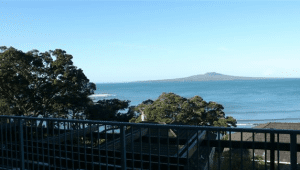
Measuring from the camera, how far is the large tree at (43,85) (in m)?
23.0

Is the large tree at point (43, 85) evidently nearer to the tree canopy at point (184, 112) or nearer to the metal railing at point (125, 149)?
the tree canopy at point (184, 112)

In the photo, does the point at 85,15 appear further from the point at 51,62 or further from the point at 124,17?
the point at 51,62

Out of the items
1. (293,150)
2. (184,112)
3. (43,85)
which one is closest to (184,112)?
(184,112)

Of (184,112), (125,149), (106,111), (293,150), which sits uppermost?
(293,150)

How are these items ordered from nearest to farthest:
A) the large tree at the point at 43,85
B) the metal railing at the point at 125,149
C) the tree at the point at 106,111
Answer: the metal railing at the point at 125,149 → the large tree at the point at 43,85 → the tree at the point at 106,111

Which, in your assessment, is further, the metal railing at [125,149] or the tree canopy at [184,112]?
the tree canopy at [184,112]

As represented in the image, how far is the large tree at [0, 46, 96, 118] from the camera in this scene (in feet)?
75.6

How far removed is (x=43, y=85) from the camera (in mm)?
24203

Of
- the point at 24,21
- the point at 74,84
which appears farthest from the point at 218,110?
the point at 24,21

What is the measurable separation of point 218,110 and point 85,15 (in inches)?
1119

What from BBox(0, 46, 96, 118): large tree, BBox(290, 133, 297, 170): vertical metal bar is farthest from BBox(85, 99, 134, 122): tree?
BBox(290, 133, 297, 170): vertical metal bar

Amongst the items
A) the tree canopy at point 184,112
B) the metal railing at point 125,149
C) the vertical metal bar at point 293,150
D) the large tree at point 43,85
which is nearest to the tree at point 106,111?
the large tree at point 43,85

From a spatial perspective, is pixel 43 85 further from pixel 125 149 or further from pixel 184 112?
pixel 125 149

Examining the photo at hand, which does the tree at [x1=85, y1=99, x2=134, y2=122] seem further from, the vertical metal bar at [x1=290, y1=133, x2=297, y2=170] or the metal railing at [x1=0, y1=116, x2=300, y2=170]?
the vertical metal bar at [x1=290, y1=133, x2=297, y2=170]
